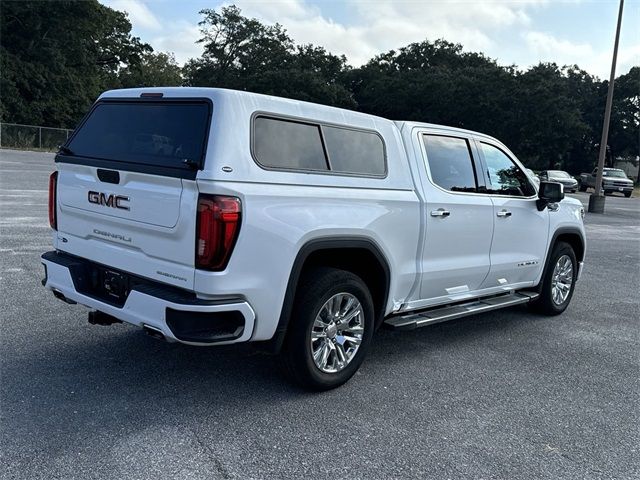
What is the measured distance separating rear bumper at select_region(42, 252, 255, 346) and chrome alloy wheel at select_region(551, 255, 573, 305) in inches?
165

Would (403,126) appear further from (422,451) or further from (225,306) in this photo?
(422,451)

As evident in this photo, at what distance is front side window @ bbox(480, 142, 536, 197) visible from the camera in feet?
18.4

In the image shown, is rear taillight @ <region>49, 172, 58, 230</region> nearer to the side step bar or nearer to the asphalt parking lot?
the asphalt parking lot

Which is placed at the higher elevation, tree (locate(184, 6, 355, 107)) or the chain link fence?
tree (locate(184, 6, 355, 107))

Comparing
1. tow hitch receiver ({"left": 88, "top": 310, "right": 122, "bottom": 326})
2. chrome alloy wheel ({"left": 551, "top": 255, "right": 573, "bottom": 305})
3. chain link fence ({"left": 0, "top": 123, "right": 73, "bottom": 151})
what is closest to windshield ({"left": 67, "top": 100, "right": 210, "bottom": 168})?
tow hitch receiver ({"left": 88, "top": 310, "right": 122, "bottom": 326})

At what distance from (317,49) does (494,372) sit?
221 feet

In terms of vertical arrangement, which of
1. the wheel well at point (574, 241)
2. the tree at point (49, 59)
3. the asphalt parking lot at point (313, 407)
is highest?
the tree at point (49, 59)

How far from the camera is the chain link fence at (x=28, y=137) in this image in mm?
38000

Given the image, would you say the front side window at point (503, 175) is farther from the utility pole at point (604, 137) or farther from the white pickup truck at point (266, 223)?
the utility pole at point (604, 137)

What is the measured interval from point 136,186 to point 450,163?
2698mm

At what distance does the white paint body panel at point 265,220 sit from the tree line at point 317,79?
1703 inches

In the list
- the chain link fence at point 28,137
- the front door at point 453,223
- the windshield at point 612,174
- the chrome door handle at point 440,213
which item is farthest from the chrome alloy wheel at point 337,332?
the windshield at point 612,174

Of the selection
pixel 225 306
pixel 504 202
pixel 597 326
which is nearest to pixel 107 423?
pixel 225 306

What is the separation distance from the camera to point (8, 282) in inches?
249
